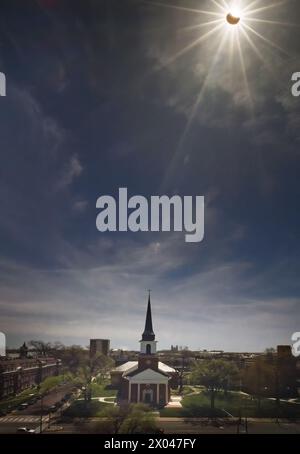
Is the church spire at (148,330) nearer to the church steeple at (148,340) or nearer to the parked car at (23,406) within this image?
the church steeple at (148,340)

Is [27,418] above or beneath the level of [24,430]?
beneath

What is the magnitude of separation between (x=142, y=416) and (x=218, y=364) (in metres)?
16.8

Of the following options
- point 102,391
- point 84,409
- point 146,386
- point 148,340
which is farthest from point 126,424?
point 102,391

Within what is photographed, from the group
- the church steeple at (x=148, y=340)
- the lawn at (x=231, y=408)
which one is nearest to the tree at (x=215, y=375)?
the lawn at (x=231, y=408)

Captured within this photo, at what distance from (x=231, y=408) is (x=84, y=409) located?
37.2 ft

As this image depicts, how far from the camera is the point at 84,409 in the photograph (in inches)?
1075

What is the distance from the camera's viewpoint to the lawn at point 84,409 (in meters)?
25.4

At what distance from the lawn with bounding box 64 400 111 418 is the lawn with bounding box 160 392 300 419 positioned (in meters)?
4.93

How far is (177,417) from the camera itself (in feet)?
85.2

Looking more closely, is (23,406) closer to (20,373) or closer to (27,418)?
(27,418)

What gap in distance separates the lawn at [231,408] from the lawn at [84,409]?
194 inches

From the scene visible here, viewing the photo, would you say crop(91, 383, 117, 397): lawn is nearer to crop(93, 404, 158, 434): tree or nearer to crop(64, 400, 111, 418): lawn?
crop(64, 400, 111, 418): lawn

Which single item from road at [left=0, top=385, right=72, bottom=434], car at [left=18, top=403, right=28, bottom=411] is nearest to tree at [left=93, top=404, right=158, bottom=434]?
road at [left=0, top=385, right=72, bottom=434]
